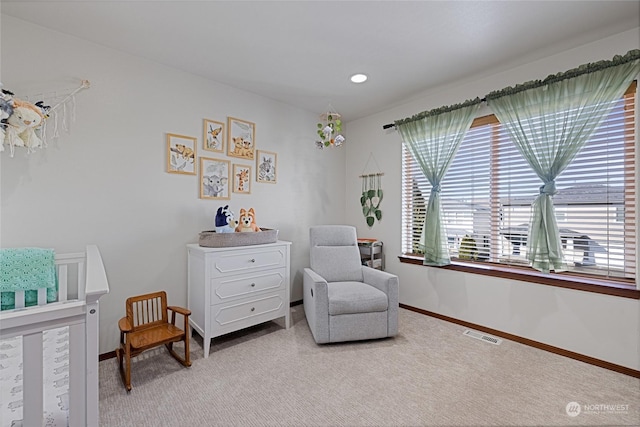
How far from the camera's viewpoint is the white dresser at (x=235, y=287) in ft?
7.59

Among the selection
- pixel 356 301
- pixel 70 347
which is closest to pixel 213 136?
pixel 356 301

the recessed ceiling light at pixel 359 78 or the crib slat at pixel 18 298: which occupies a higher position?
the recessed ceiling light at pixel 359 78

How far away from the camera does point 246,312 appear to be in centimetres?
254

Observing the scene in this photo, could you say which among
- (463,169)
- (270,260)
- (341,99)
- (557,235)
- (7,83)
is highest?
(341,99)

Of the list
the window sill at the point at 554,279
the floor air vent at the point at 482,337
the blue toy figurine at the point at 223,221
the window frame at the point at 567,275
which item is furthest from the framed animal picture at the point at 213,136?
the floor air vent at the point at 482,337

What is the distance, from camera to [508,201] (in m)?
2.65

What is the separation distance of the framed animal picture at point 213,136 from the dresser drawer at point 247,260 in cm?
112

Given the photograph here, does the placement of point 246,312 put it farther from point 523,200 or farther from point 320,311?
point 523,200

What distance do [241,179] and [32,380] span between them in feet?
7.64

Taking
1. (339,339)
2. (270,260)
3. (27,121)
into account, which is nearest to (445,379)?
(339,339)

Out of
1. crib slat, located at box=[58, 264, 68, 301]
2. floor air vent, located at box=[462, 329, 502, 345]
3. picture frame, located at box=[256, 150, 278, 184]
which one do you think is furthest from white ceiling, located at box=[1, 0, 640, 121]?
floor air vent, located at box=[462, 329, 502, 345]

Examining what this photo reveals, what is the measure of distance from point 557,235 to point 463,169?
3.39ft

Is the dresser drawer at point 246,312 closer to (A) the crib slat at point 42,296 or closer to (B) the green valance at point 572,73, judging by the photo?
(A) the crib slat at point 42,296

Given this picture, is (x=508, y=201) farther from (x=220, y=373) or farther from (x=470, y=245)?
(x=220, y=373)
